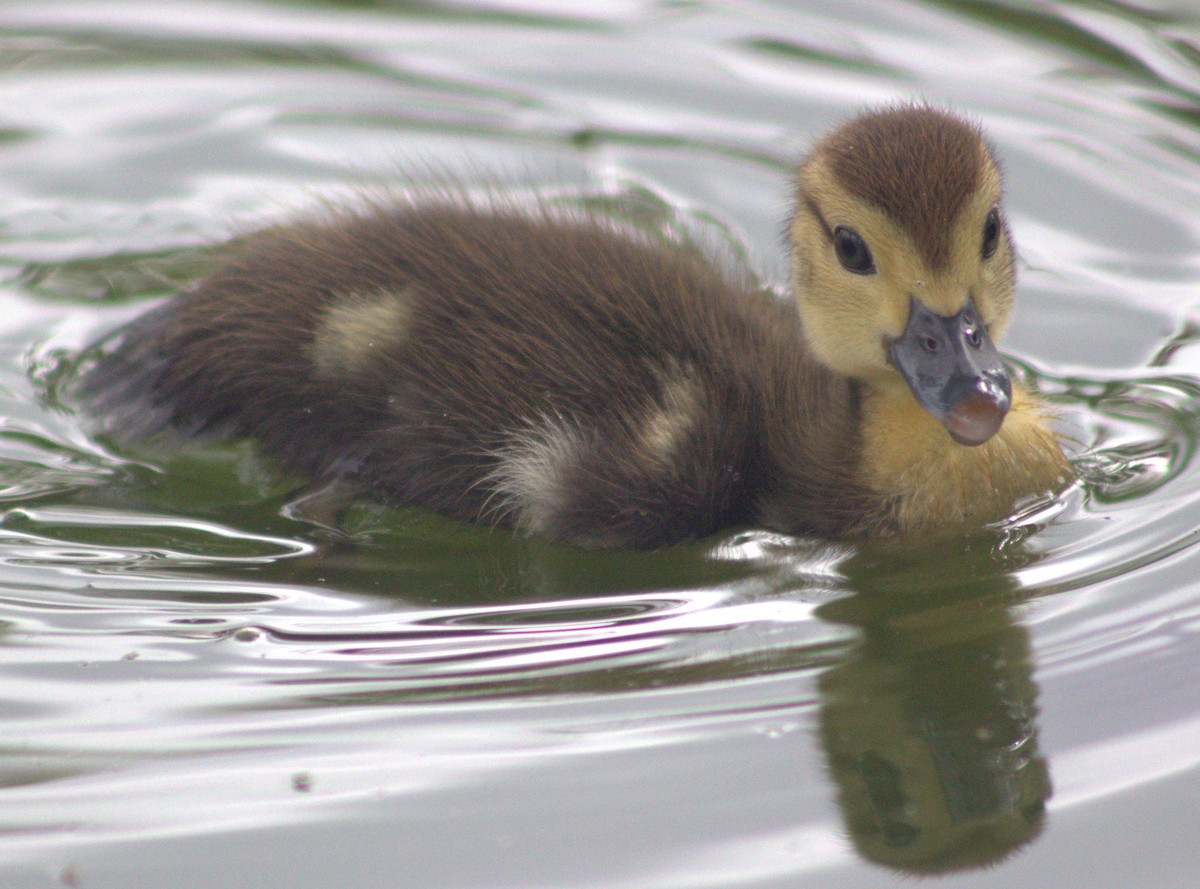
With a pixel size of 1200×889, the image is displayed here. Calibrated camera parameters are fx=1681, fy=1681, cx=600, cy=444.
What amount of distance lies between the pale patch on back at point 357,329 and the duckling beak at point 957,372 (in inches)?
37.3

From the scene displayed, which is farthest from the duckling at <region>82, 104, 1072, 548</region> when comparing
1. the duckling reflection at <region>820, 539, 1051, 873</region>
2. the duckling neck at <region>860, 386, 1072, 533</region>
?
the duckling reflection at <region>820, 539, 1051, 873</region>

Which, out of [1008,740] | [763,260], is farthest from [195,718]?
[763,260]

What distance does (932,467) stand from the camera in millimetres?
2998

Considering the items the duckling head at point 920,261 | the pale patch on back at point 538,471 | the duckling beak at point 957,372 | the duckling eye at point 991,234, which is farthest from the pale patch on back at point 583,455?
the duckling eye at point 991,234

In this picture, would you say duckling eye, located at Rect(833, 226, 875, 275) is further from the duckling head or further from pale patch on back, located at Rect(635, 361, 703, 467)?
pale patch on back, located at Rect(635, 361, 703, 467)

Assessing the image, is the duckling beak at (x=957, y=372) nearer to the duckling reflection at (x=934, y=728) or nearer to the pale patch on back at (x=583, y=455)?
the duckling reflection at (x=934, y=728)

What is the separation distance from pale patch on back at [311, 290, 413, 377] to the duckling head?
786 millimetres

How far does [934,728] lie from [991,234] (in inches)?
36.6

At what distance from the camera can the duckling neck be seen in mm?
2992

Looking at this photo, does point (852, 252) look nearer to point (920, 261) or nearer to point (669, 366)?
point (920, 261)

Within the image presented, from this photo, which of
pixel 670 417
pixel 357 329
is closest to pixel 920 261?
pixel 670 417

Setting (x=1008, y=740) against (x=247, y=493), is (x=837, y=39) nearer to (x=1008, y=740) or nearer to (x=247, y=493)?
(x=247, y=493)

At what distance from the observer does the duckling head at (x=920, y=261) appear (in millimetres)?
2740

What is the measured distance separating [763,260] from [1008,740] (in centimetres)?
200
